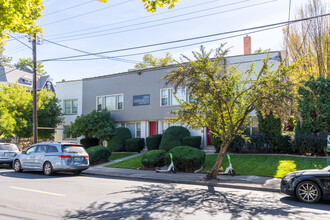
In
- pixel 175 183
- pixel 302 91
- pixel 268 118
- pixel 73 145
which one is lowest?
pixel 175 183

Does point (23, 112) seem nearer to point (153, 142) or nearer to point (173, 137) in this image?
point (153, 142)

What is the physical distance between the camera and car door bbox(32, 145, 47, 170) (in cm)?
1570

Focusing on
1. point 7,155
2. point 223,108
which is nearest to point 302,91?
point 223,108

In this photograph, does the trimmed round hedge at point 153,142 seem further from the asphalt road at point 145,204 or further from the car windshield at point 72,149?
the asphalt road at point 145,204

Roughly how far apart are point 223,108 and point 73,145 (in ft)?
25.4

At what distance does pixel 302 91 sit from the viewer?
18172 mm

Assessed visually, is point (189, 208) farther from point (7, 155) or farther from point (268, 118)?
point (7, 155)

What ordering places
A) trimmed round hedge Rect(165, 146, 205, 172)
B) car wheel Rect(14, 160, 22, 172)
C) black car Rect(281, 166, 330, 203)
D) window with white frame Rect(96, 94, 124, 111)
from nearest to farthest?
black car Rect(281, 166, 330, 203) → trimmed round hedge Rect(165, 146, 205, 172) → car wheel Rect(14, 160, 22, 172) → window with white frame Rect(96, 94, 124, 111)

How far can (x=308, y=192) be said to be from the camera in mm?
8977

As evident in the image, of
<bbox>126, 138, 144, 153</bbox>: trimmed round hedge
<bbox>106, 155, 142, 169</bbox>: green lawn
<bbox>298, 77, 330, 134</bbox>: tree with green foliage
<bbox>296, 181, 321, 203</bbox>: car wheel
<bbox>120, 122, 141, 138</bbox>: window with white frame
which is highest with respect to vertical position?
<bbox>298, 77, 330, 134</bbox>: tree with green foliage

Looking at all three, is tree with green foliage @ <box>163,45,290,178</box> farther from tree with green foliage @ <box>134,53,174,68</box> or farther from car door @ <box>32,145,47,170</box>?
tree with green foliage @ <box>134,53,174,68</box>

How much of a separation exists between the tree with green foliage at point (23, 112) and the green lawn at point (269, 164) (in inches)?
667

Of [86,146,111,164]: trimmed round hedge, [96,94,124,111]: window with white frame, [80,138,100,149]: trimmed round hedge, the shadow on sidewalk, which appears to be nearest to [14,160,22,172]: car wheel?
[86,146,111,164]: trimmed round hedge

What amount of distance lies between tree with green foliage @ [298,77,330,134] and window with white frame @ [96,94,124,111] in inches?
577
